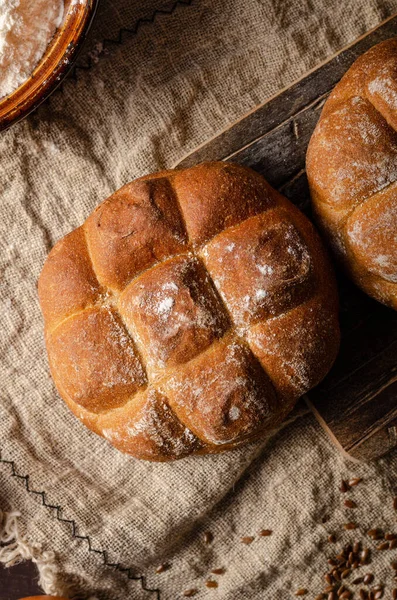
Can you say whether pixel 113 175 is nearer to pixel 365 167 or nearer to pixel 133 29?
pixel 133 29

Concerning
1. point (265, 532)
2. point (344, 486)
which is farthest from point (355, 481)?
point (265, 532)

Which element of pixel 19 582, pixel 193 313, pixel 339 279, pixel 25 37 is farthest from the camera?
pixel 19 582

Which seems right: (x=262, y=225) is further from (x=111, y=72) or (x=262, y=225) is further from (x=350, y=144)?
(x=111, y=72)

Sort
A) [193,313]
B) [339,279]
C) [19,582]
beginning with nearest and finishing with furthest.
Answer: [193,313], [339,279], [19,582]

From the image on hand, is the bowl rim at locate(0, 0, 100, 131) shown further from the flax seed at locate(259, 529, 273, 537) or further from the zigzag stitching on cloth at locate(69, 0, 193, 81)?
the flax seed at locate(259, 529, 273, 537)

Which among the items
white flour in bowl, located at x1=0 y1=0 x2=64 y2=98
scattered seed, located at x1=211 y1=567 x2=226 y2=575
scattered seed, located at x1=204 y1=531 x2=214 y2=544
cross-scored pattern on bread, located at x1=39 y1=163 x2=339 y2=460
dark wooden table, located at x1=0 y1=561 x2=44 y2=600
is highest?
white flour in bowl, located at x1=0 y1=0 x2=64 y2=98

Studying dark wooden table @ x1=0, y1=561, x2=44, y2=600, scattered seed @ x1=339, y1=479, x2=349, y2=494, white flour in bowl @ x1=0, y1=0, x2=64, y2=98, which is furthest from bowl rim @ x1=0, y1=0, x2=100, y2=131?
scattered seed @ x1=339, y1=479, x2=349, y2=494

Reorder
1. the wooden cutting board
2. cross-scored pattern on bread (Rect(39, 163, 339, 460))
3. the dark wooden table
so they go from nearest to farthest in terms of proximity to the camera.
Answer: cross-scored pattern on bread (Rect(39, 163, 339, 460)) → the wooden cutting board → the dark wooden table

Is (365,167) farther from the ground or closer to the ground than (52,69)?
closer to the ground
